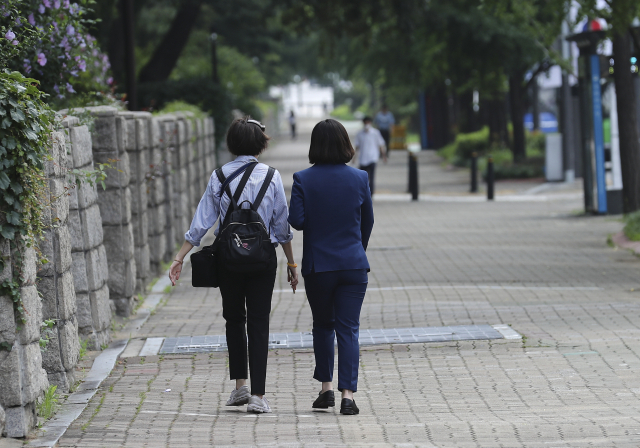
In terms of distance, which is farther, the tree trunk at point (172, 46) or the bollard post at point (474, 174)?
the tree trunk at point (172, 46)

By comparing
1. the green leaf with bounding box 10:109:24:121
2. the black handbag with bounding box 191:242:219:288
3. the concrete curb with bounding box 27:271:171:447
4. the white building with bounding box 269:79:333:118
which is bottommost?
the concrete curb with bounding box 27:271:171:447

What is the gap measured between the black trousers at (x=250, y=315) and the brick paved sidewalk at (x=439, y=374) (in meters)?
0.29

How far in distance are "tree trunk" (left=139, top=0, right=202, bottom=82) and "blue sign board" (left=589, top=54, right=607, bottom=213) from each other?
37.8 ft

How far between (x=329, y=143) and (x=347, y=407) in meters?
1.48

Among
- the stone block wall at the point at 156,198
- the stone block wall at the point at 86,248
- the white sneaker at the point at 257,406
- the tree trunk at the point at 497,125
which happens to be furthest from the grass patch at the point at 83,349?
the tree trunk at the point at 497,125

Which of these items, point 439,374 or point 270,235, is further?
point 439,374

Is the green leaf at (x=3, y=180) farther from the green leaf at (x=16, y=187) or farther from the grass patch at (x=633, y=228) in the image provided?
the grass patch at (x=633, y=228)

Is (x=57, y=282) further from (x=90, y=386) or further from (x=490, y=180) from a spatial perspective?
(x=490, y=180)

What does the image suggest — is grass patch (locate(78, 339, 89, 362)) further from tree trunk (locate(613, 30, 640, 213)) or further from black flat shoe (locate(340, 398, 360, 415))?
tree trunk (locate(613, 30, 640, 213))

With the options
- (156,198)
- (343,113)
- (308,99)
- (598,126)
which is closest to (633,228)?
(598,126)

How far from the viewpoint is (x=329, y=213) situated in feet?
18.4

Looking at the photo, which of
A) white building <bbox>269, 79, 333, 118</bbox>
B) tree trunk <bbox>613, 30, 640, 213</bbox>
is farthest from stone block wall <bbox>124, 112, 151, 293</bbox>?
white building <bbox>269, 79, 333, 118</bbox>

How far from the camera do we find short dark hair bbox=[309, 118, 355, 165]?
5629mm

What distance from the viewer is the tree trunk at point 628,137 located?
16031 mm
